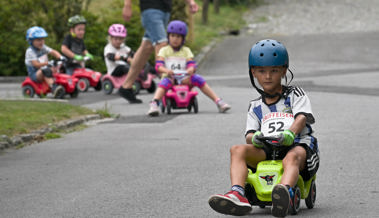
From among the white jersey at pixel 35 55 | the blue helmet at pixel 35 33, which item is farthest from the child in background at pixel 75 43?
the blue helmet at pixel 35 33

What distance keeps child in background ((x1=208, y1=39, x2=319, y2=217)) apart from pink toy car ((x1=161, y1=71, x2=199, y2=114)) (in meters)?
6.84

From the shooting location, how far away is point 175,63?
1273cm

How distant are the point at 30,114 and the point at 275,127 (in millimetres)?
6683

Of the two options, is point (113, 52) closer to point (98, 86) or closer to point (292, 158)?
point (98, 86)

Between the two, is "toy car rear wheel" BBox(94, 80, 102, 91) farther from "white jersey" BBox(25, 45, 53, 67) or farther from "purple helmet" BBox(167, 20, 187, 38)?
"purple helmet" BBox(167, 20, 187, 38)

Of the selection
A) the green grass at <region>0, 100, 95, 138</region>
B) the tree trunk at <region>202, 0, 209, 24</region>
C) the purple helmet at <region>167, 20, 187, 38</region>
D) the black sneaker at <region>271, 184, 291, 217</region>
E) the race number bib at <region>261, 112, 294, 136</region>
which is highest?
the tree trunk at <region>202, 0, 209, 24</region>

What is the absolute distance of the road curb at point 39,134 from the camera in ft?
31.2

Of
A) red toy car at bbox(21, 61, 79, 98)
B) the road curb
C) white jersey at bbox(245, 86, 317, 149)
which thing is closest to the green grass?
the road curb

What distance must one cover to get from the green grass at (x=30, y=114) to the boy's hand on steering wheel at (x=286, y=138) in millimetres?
5288

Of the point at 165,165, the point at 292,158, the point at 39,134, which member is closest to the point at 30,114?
the point at 39,134

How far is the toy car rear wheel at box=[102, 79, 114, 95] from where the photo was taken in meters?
17.7

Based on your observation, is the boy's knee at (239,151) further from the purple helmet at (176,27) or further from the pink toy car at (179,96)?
the pink toy car at (179,96)

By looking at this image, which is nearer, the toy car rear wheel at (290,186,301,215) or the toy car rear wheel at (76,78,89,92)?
the toy car rear wheel at (290,186,301,215)

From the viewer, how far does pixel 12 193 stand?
658 centimetres
